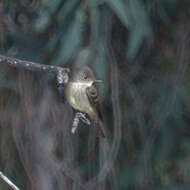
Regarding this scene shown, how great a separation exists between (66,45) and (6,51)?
1.27 feet

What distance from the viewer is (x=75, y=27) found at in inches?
134

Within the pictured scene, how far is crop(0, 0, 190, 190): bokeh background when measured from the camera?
3.54m

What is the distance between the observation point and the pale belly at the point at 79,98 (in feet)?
9.50

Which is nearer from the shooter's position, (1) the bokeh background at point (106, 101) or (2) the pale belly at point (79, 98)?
(2) the pale belly at point (79, 98)

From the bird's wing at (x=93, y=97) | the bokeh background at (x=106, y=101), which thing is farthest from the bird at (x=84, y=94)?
the bokeh background at (x=106, y=101)

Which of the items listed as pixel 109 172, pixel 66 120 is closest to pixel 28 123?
Answer: pixel 66 120

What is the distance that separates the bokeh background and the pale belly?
51cm

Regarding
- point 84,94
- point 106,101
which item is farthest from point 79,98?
point 106,101

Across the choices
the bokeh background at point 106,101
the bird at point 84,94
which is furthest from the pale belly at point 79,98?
the bokeh background at point 106,101

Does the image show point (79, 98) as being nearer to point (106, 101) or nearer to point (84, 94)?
point (84, 94)

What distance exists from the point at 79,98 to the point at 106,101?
2.76 feet

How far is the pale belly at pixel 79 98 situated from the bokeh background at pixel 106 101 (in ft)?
1.66

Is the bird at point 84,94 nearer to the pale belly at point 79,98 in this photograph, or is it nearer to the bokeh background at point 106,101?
the pale belly at point 79,98

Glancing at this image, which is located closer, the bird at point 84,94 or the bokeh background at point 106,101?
the bird at point 84,94
